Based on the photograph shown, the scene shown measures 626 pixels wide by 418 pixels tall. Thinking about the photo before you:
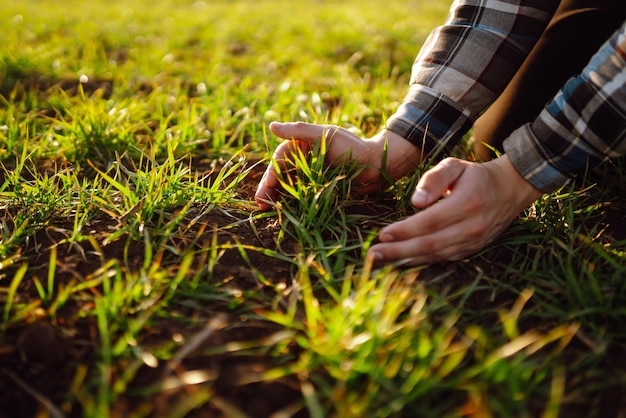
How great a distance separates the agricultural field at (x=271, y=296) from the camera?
103 cm

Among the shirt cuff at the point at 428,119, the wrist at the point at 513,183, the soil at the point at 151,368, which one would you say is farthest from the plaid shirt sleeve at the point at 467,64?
the soil at the point at 151,368

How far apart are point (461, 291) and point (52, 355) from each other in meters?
0.94

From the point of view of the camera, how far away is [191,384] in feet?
3.42

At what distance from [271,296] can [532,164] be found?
0.78m

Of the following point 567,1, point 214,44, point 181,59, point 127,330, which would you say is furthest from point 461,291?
point 214,44

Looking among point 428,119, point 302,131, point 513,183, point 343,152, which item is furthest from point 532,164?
point 302,131

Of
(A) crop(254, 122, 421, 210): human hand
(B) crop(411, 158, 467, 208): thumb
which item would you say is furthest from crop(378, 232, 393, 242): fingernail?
(A) crop(254, 122, 421, 210): human hand

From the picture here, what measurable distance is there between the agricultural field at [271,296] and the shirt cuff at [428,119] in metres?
0.12

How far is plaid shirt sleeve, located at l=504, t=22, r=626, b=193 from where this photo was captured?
1264mm

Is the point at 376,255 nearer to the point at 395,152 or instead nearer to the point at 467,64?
the point at 395,152

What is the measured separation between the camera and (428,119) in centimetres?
169

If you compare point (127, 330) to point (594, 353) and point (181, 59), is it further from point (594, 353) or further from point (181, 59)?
point (181, 59)

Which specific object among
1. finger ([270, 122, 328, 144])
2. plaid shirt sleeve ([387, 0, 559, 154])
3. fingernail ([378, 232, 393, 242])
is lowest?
fingernail ([378, 232, 393, 242])

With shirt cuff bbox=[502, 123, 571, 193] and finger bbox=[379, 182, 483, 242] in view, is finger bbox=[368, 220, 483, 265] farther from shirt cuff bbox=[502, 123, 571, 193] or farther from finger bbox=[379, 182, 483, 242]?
shirt cuff bbox=[502, 123, 571, 193]
